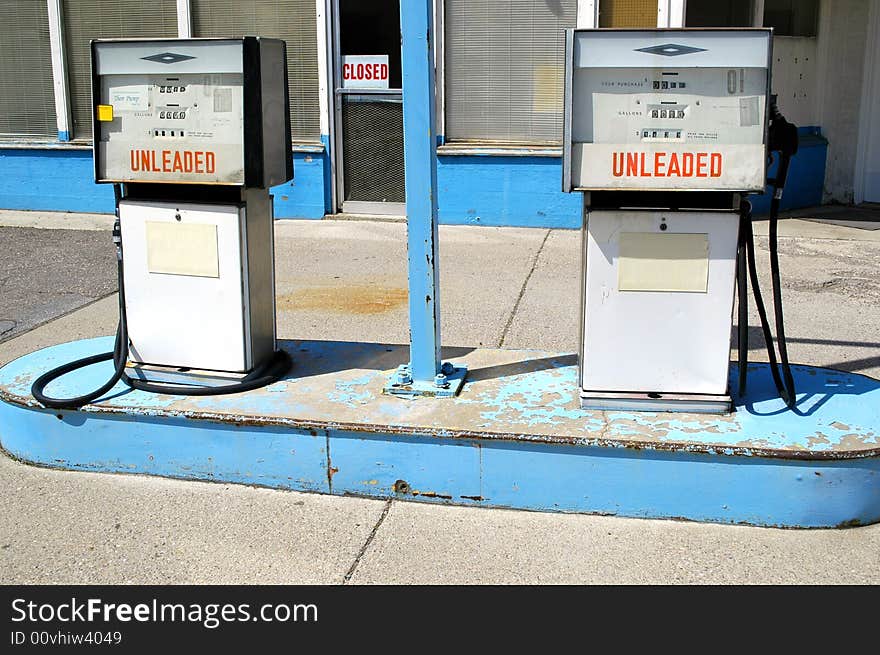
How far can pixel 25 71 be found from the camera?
10.2 m

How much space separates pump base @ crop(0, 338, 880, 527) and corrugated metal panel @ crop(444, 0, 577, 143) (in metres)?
5.02

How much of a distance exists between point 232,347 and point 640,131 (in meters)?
1.88

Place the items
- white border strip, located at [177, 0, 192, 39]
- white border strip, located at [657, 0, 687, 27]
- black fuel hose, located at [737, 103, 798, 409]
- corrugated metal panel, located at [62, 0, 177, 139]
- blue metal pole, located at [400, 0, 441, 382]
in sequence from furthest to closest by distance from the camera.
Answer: corrugated metal panel, located at [62, 0, 177, 139], white border strip, located at [177, 0, 192, 39], white border strip, located at [657, 0, 687, 27], blue metal pole, located at [400, 0, 441, 382], black fuel hose, located at [737, 103, 798, 409]

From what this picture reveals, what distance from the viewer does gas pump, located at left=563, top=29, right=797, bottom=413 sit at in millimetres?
3641

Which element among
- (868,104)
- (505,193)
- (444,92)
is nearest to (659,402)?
(505,193)

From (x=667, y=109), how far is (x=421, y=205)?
1.03 meters

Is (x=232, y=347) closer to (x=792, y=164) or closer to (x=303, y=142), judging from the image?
(x=303, y=142)

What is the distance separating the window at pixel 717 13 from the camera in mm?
9211

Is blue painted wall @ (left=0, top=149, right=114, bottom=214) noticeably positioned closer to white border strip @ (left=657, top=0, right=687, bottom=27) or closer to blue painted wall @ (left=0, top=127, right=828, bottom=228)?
blue painted wall @ (left=0, top=127, right=828, bottom=228)

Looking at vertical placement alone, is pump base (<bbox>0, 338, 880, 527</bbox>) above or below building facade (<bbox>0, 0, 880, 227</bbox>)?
below

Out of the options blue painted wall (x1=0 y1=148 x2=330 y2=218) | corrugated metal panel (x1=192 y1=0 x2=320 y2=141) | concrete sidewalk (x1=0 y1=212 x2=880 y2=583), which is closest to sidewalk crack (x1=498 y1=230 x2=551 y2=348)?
concrete sidewalk (x1=0 y1=212 x2=880 y2=583)

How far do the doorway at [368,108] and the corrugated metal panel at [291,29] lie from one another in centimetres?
23

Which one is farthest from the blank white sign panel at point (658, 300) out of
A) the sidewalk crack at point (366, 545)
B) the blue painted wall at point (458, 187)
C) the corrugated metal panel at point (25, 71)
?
the corrugated metal panel at point (25, 71)

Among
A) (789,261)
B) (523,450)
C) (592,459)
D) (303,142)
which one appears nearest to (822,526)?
(592,459)
